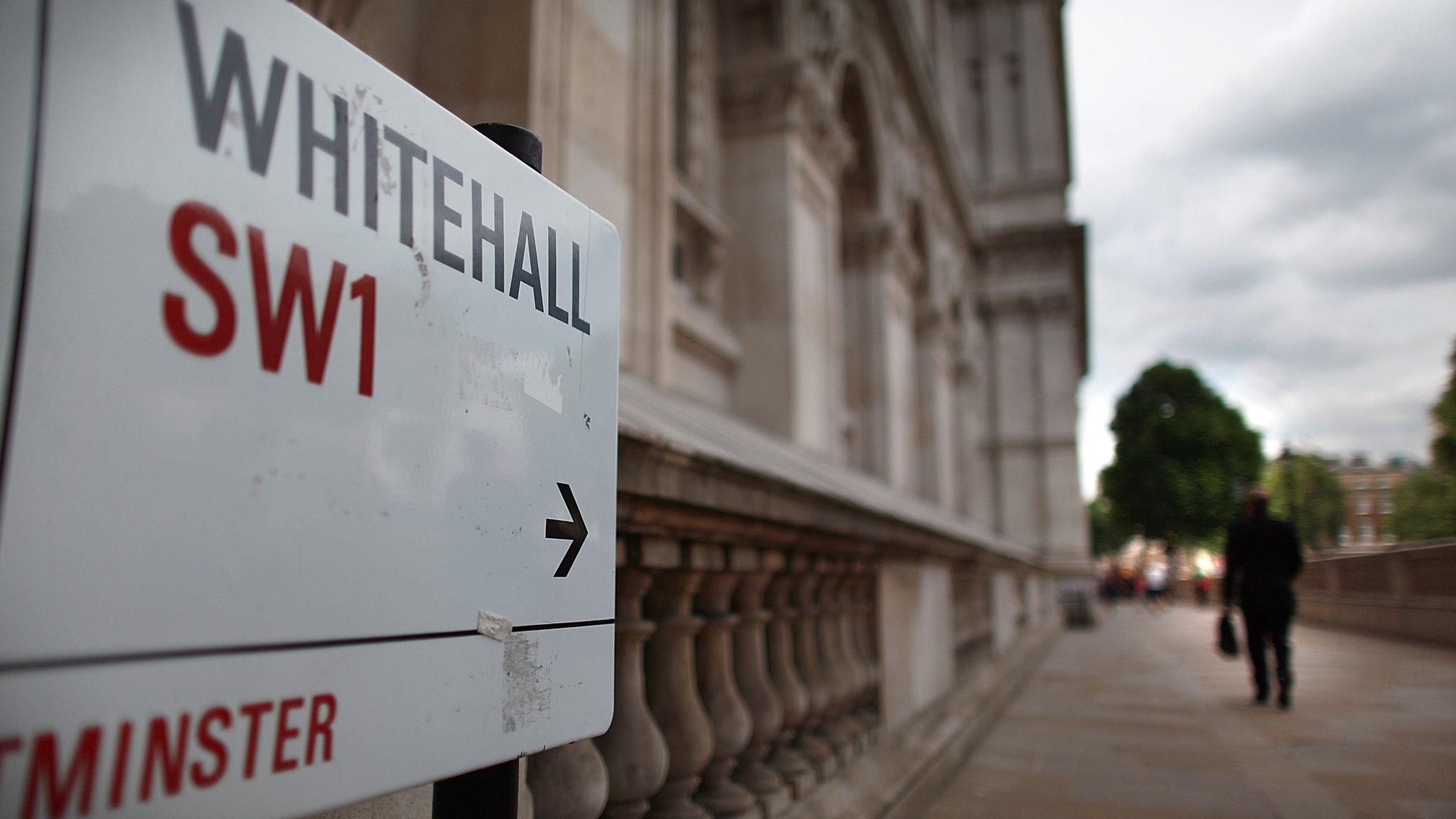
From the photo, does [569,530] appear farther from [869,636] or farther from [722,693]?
[869,636]

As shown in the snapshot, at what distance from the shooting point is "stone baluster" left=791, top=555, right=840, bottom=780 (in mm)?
3203

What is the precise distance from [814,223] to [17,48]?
35.4ft

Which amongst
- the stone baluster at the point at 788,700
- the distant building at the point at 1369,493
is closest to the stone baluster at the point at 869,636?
the stone baluster at the point at 788,700

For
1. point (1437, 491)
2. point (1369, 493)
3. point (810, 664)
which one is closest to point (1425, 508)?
point (1437, 491)

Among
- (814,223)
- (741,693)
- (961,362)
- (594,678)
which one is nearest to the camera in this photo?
(594,678)

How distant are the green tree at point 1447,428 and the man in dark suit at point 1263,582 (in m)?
34.8

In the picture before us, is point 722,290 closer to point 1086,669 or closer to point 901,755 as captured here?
point 1086,669

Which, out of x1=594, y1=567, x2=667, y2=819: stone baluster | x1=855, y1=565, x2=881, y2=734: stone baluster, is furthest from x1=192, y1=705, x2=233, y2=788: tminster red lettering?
x1=855, y1=565, x2=881, y2=734: stone baluster

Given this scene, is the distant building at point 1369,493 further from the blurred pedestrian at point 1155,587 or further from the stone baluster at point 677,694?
the stone baluster at point 677,694

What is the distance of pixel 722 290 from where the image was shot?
10203mm

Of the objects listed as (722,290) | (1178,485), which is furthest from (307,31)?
(1178,485)

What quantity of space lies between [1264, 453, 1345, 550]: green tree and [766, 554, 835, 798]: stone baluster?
36.6m

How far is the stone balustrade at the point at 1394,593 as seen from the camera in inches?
458

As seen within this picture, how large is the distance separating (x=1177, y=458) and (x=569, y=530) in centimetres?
4826
